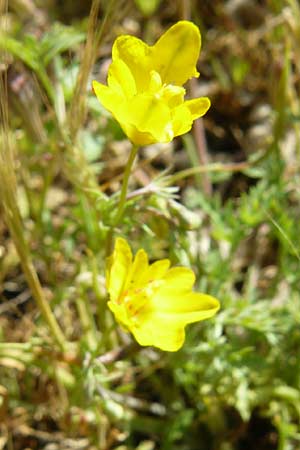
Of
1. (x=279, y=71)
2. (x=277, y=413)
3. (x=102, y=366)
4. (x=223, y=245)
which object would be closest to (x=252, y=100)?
(x=279, y=71)

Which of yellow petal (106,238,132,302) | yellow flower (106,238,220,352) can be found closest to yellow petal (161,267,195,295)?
yellow flower (106,238,220,352)

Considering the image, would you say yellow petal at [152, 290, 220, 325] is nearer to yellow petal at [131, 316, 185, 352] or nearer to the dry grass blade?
yellow petal at [131, 316, 185, 352]

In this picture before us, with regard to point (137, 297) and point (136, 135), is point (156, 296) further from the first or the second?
point (136, 135)

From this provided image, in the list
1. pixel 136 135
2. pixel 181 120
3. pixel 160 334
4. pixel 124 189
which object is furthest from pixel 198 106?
pixel 160 334

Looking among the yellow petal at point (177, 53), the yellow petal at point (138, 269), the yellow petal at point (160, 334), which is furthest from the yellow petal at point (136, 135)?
the yellow petal at point (160, 334)

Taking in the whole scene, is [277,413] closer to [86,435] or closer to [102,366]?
[86,435]

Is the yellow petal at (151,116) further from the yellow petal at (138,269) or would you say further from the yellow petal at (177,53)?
the yellow petal at (138,269)

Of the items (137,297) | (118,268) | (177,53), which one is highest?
(177,53)
